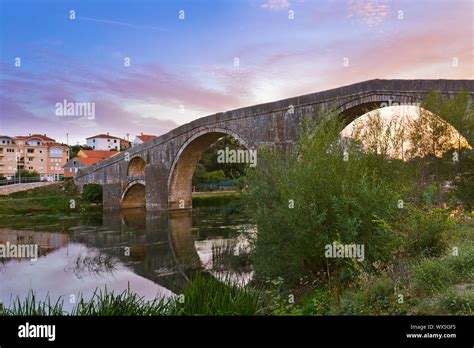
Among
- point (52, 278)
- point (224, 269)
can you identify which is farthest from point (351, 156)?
point (52, 278)

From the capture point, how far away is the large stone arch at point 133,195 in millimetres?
35656

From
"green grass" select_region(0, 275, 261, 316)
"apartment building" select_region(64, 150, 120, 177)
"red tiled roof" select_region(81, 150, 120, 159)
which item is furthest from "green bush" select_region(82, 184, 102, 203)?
"green grass" select_region(0, 275, 261, 316)

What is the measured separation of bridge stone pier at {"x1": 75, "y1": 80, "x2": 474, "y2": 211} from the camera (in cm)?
1648

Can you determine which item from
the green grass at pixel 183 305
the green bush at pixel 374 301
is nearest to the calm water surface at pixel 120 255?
the green grass at pixel 183 305

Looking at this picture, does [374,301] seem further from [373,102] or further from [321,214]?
[373,102]

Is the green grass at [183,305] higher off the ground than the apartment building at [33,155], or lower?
lower

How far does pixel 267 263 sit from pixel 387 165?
3.61 metres

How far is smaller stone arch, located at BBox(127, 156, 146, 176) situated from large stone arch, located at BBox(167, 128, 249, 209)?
4545 mm

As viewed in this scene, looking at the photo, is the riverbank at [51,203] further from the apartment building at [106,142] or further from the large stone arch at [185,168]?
the apartment building at [106,142]

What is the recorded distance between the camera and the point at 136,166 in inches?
1462

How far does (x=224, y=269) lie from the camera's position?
11.8 meters

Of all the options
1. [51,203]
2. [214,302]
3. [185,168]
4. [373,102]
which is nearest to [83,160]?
[51,203]

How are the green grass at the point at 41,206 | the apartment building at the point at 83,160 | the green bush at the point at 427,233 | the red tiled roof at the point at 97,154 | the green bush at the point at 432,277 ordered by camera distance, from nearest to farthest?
the green bush at the point at 432,277
the green bush at the point at 427,233
the green grass at the point at 41,206
the apartment building at the point at 83,160
the red tiled roof at the point at 97,154
